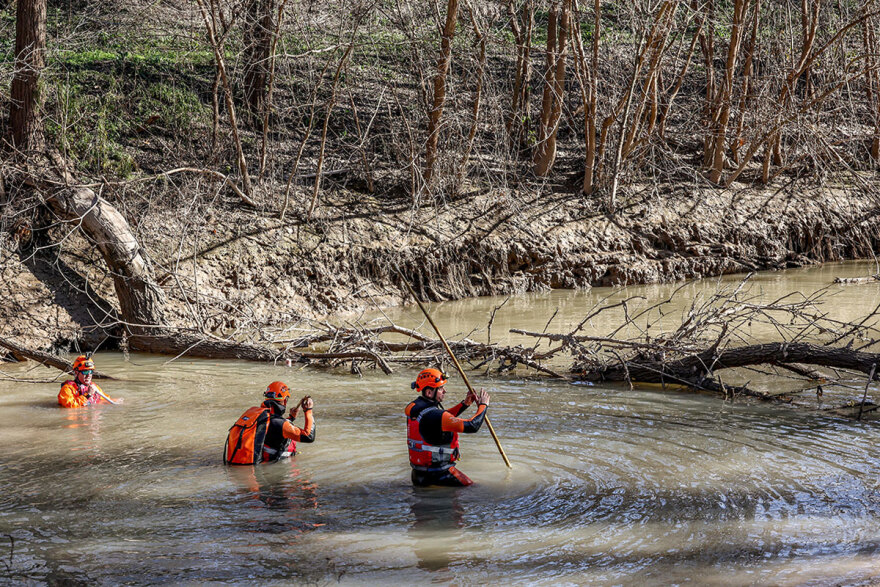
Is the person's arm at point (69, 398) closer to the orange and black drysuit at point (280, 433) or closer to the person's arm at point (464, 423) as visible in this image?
the orange and black drysuit at point (280, 433)

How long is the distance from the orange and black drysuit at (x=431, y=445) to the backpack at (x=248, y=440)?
4.94ft

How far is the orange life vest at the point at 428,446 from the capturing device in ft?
23.0

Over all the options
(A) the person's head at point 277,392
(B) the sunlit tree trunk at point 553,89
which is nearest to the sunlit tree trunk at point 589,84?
(B) the sunlit tree trunk at point 553,89

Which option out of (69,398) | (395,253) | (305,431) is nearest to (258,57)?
(395,253)

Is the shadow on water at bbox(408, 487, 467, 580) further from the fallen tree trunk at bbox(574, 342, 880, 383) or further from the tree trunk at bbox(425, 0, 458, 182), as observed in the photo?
the tree trunk at bbox(425, 0, 458, 182)

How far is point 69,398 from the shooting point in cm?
1012

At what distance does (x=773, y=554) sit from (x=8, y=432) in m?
7.74

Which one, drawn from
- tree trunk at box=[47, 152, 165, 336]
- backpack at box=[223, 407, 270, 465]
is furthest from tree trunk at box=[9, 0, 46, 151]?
backpack at box=[223, 407, 270, 465]

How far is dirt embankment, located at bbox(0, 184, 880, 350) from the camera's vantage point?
14180 millimetres

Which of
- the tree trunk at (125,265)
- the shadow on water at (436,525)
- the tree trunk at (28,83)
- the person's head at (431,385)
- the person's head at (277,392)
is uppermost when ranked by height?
the tree trunk at (28,83)

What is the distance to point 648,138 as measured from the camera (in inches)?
768

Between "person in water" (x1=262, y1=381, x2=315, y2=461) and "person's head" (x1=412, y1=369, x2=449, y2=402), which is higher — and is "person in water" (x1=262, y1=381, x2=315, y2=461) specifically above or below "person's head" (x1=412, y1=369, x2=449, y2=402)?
below

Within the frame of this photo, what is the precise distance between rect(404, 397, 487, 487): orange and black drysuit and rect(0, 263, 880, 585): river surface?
18cm

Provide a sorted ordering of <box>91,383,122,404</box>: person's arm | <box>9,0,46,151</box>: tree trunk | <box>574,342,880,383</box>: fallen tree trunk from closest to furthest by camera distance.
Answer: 1. <box>574,342,880,383</box>: fallen tree trunk
2. <box>91,383,122,404</box>: person's arm
3. <box>9,0,46,151</box>: tree trunk
